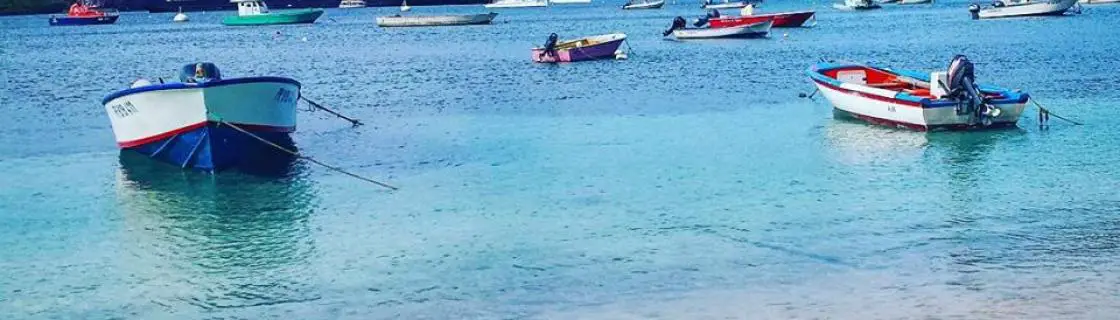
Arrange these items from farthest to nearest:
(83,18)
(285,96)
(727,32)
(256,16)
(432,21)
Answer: (83,18) → (256,16) → (432,21) → (727,32) → (285,96)

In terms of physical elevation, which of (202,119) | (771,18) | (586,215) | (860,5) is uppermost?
(202,119)

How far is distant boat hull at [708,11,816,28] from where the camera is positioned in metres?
79.7

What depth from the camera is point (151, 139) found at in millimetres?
27734

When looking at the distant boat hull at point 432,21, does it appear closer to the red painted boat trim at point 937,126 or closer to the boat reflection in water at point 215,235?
the red painted boat trim at point 937,126

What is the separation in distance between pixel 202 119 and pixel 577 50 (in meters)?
32.8

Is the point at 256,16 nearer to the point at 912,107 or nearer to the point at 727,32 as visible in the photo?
the point at 727,32

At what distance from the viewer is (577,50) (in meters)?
58.2

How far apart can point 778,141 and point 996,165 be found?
5479mm

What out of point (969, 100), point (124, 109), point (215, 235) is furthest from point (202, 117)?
point (969, 100)

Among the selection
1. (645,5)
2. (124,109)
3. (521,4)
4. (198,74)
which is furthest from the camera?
(521,4)

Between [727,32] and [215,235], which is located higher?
[215,235]

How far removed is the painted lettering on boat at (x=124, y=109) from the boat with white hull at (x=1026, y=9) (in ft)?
273

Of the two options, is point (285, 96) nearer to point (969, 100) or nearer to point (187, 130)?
point (187, 130)

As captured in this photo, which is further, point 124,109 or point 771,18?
point 771,18
